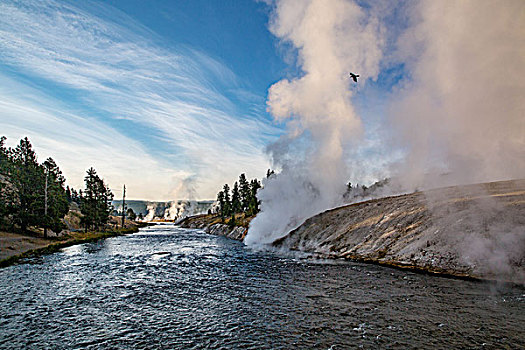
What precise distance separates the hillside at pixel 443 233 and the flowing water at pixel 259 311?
289 centimetres

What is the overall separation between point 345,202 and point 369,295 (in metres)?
38.0

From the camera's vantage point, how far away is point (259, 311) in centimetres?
1606

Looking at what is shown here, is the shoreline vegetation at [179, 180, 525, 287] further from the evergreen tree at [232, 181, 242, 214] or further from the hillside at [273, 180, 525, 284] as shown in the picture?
the evergreen tree at [232, 181, 242, 214]

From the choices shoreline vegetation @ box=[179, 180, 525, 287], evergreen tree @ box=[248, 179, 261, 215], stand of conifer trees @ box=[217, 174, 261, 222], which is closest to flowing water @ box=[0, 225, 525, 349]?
shoreline vegetation @ box=[179, 180, 525, 287]

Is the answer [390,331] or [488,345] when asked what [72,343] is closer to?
[390,331]

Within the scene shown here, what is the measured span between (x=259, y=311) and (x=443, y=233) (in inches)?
865

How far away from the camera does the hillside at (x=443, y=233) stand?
73.6 feet

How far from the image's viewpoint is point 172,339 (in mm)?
12508

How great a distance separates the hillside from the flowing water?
2886 millimetres

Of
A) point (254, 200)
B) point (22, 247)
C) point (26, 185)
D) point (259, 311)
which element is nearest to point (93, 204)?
point (26, 185)

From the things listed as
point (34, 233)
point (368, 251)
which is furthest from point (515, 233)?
point (34, 233)

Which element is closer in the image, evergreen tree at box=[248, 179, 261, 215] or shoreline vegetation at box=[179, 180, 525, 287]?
shoreline vegetation at box=[179, 180, 525, 287]

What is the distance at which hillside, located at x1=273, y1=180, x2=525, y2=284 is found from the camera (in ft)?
73.6

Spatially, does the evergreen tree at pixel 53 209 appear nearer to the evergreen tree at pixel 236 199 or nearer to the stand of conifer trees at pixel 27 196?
the stand of conifer trees at pixel 27 196
